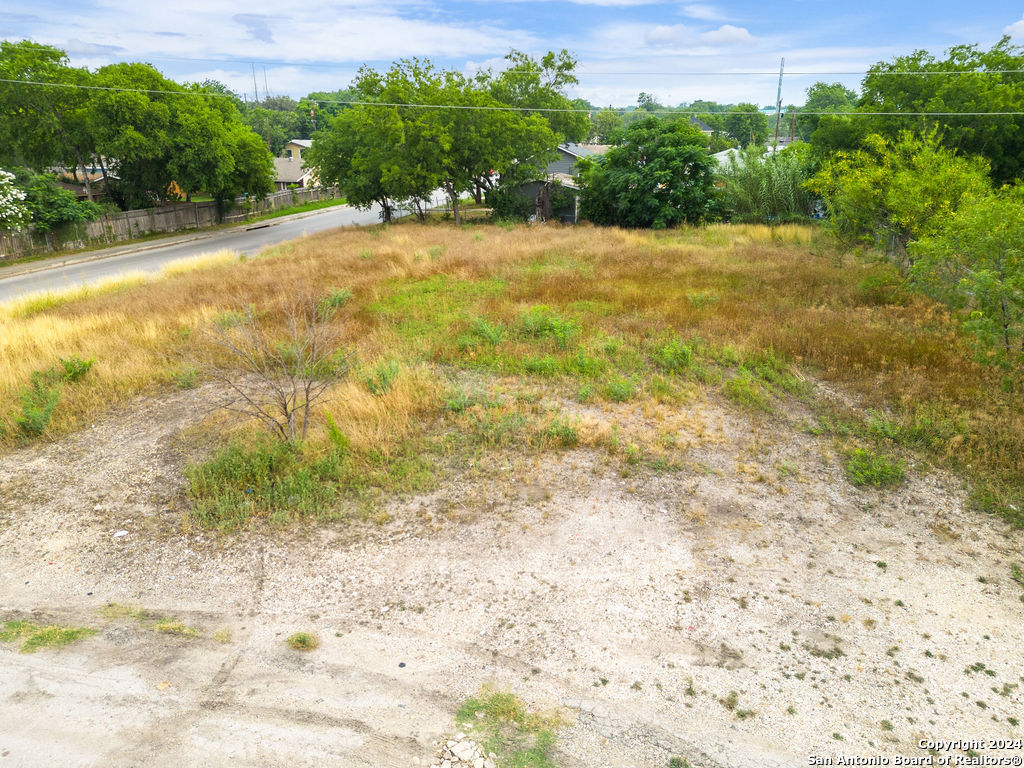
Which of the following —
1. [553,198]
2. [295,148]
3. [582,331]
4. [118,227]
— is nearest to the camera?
[582,331]

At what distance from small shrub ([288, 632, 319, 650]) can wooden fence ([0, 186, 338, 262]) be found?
27.3 meters

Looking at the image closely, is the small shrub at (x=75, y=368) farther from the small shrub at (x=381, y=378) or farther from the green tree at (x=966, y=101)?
the green tree at (x=966, y=101)

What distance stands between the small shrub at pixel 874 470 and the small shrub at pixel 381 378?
6.21 metres

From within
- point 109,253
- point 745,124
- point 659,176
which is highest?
point 745,124

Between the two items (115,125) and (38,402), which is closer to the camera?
(38,402)

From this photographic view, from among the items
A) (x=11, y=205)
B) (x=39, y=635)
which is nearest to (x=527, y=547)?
(x=39, y=635)

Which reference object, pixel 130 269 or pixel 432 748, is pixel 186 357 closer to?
pixel 432 748

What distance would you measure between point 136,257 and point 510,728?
28172mm

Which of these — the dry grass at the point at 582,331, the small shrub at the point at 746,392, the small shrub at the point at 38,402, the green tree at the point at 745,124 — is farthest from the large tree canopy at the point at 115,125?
the green tree at the point at 745,124

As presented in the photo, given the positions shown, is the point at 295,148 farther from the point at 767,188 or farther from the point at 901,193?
the point at 901,193

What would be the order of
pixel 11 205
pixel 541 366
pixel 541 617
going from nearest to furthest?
pixel 541 617, pixel 541 366, pixel 11 205

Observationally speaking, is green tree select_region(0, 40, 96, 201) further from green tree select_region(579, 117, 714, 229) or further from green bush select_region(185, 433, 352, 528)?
green bush select_region(185, 433, 352, 528)

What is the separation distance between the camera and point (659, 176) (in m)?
27.6

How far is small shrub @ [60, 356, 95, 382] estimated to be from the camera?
962 cm
